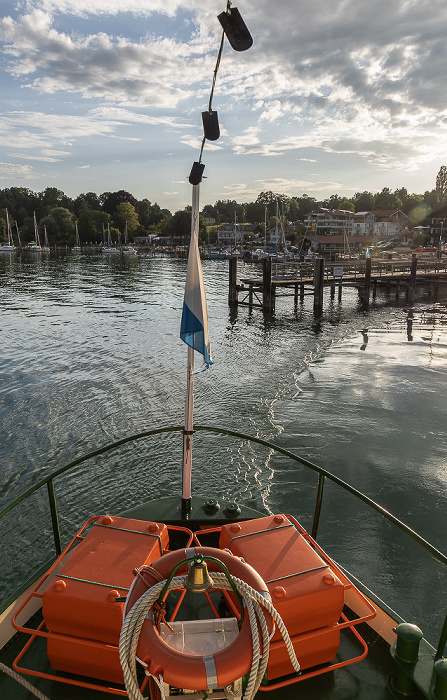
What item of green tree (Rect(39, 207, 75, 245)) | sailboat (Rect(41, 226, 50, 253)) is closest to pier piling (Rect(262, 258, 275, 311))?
sailboat (Rect(41, 226, 50, 253))

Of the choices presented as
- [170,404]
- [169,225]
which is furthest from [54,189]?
[170,404]

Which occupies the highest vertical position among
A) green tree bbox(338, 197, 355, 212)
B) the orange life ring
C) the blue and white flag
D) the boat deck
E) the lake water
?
green tree bbox(338, 197, 355, 212)

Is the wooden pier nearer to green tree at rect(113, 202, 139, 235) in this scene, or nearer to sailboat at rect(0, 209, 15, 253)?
sailboat at rect(0, 209, 15, 253)

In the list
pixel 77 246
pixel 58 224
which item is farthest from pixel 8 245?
pixel 77 246

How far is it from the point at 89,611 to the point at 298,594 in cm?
171

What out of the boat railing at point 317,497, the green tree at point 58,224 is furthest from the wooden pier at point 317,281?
the green tree at point 58,224

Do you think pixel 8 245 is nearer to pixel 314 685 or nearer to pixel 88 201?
pixel 88 201

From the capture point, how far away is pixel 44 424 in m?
16.0

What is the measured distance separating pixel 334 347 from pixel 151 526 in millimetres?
24608

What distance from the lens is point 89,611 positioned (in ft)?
12.4

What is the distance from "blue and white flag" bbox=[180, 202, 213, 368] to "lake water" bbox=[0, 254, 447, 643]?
656 centimetres

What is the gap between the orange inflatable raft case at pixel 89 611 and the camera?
377 cm

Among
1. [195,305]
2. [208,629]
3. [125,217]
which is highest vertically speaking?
[125,217]

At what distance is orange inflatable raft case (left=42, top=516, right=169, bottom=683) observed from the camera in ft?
12.4
